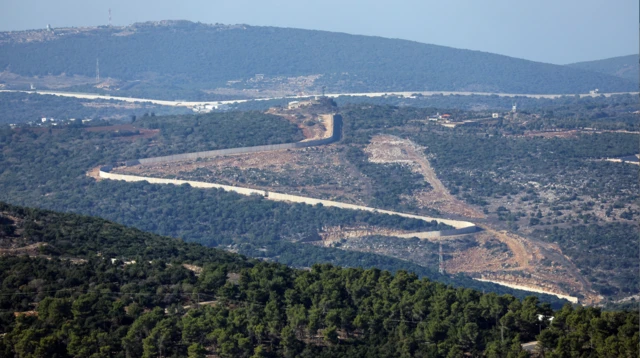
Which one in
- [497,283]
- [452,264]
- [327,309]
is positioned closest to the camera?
[327,309]

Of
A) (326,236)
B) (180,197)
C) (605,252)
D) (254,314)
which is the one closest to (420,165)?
(326,236)

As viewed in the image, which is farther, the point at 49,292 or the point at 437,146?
the point at 437,146

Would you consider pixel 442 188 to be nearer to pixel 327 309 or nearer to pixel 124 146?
pixel 124 146

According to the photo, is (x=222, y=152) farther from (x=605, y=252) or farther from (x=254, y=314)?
(x=254, y=314)

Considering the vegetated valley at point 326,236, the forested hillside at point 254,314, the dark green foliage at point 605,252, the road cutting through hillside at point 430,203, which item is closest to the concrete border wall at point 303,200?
the road cutting through hillside at point 430,203

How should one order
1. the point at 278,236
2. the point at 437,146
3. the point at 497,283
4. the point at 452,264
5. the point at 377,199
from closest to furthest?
the point at 497,283 < the point at 452,264 < the point at 278,236 < the point at 377,199 < the point at 437,146

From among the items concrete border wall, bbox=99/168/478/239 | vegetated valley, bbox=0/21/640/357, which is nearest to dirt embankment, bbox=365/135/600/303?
vegetated valley, bbox=0/21/640/357

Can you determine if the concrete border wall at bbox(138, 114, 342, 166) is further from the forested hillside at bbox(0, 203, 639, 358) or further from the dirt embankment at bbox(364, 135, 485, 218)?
the forested hillside at bbox(0, 203, 639, 358)

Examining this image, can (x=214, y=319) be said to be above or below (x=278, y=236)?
above

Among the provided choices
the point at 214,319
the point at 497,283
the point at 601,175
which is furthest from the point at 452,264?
the point at 214,319
